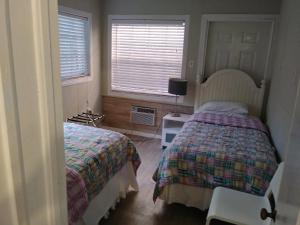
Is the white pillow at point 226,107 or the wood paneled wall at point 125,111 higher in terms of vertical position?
the white pillow at point 226,107

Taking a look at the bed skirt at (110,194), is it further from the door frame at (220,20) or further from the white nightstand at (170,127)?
the door frame at (220,20)

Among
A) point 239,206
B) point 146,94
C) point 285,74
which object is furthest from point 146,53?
point 239,206

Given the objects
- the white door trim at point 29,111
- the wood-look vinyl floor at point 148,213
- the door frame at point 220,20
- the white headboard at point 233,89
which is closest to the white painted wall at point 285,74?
the door frame at point 220,20

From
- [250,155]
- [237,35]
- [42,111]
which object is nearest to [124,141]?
[250,155]

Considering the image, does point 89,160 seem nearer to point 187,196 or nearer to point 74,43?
point 187,196

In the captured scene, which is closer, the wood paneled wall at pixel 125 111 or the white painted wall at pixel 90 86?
the white painted wall at pixel 90 86

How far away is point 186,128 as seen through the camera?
2.92m

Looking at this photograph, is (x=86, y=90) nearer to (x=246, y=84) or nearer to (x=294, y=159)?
(x=246, y=84)

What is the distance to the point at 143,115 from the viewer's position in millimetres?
4402

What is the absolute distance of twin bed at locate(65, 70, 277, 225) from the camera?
1.93 meters

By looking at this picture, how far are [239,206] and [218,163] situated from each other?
488 millimetres

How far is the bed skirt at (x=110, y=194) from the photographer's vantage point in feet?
6.60

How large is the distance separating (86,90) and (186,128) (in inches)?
79.1

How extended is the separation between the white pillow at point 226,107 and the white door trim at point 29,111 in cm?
318
